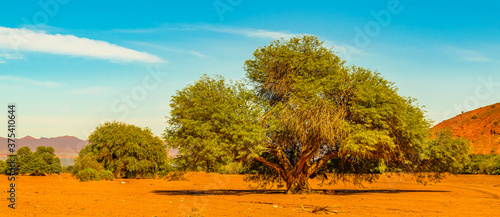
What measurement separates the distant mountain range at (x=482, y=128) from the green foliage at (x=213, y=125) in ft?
286

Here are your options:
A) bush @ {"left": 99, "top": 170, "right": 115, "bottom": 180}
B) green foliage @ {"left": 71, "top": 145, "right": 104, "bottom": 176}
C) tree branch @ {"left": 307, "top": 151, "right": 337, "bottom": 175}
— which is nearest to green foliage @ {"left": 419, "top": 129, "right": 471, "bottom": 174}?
tree branch @ {"left": 307, "top": 151, "right": 337, "bottom": 175}

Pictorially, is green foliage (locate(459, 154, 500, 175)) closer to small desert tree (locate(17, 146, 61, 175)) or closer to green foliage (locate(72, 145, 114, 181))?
green foliage (locate(72, 145, 114, 181))

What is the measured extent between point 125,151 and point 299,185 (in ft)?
99.6

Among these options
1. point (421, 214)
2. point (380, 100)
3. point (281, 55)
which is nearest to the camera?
point (421, 214)

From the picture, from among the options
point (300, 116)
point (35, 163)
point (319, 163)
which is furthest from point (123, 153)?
point (300, 116)

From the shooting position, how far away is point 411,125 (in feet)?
82.4

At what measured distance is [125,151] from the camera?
168ft

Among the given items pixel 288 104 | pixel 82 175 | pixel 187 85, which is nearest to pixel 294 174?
pixel 288 104

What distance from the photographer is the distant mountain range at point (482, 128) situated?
354ft

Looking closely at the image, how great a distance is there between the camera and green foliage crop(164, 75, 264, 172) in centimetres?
2266

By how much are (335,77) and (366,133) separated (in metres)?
3.80

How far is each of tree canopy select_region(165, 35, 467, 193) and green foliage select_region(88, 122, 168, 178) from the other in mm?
27090

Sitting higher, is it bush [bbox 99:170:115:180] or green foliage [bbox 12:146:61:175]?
green foliage [bbox 12:146:61:175]

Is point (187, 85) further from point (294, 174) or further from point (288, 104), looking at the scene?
point (294, 174)
